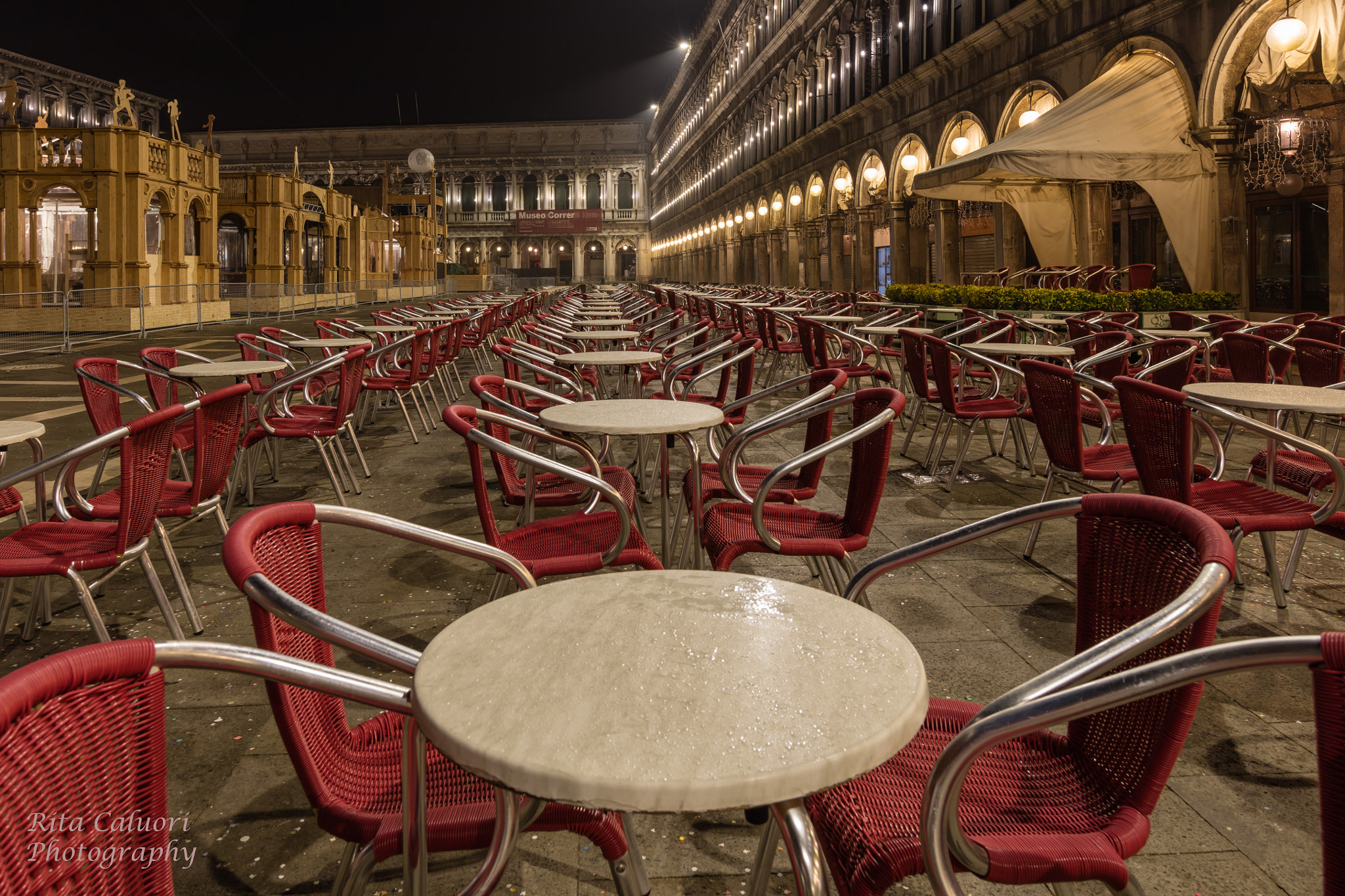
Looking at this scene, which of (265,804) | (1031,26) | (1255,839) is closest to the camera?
(1255,839)

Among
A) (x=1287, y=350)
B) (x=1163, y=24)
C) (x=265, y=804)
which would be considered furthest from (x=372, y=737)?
(x=1163, y=24)

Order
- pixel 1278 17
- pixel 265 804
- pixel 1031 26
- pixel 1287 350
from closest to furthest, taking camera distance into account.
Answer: pixel 265 804, pixel 1287 350, pixel 1278 17, pixel 1031 26

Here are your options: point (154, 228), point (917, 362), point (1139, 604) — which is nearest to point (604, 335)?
point (917, 362)

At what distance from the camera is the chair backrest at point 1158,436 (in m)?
2.76

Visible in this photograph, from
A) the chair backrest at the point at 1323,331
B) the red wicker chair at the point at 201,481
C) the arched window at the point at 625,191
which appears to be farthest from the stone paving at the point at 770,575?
the arched window at the point at 625,191

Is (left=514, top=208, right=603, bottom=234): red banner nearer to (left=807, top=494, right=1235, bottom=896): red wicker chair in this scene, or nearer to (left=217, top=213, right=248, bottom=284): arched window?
(left=217, top=213, right=248, bottom=284): arched window

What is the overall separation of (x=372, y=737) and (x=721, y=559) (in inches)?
47.4

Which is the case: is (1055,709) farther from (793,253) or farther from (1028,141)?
(793,253)

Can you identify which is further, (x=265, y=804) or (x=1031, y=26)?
(x=1031, y=26)

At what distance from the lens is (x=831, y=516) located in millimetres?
2908

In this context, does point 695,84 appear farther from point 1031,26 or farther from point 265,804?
point 265,804

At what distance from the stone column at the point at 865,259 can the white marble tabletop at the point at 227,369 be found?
19.6m

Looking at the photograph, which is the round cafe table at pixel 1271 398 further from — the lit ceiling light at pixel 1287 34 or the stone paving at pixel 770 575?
the lit ceiling light at pixel 1287 34

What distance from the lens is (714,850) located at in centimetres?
198
